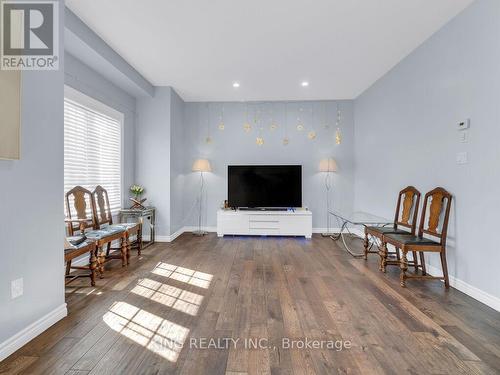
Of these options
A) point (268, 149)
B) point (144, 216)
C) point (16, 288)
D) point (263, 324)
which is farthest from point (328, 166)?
point (16, 288)

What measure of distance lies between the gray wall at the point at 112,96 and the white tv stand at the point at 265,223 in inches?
70.3

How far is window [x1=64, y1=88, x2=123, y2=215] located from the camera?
3234 millimetres

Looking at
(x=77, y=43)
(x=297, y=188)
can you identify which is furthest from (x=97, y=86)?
(x=297, y=188)

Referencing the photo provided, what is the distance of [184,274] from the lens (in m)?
3.06

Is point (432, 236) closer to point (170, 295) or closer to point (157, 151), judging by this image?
point (170, 295)

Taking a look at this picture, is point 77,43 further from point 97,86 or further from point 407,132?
point 407,132

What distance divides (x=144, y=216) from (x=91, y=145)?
1.34 meters

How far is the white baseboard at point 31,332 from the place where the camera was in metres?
1.60

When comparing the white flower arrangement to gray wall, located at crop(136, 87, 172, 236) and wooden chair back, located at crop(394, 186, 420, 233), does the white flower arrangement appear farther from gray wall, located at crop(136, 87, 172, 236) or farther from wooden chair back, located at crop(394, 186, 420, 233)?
wooden chair back, located at crop(394, 186, 420, 233)

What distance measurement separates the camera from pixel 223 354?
65.0 inches

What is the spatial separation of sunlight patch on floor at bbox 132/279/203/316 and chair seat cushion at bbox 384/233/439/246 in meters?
2.15

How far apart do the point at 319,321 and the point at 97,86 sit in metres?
4.01

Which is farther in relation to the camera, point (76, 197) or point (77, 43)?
point (76, 197)

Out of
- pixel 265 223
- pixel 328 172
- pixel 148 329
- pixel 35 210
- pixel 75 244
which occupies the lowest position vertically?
pixel 148 329
